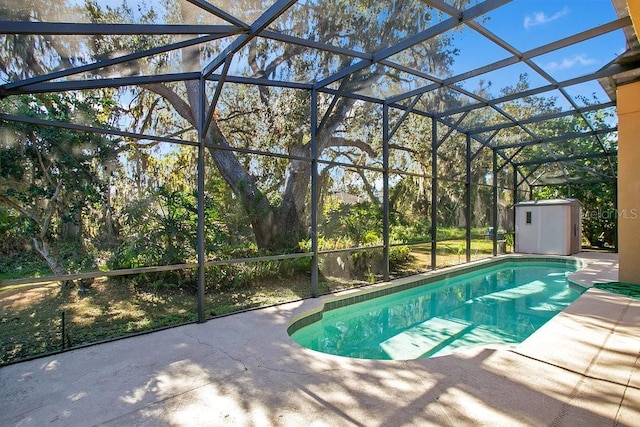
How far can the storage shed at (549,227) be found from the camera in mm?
10781

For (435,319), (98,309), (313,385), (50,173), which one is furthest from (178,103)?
(435,319)

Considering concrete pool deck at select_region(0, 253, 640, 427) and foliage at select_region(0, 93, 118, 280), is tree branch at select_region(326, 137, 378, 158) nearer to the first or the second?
foliage at select_region(0, 93, 118, 280)

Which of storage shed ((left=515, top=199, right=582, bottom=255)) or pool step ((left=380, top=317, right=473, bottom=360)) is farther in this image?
storage shed ((left=515, top=199, right=582, bottom=255))

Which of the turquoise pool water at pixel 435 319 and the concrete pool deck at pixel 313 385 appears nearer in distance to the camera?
the concrete pool deck at pixel 313 385

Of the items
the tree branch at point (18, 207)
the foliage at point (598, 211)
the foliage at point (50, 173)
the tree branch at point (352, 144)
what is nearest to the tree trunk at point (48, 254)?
the foliage at point (50, 173)

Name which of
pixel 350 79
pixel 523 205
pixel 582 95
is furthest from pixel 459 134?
pixel 350 79

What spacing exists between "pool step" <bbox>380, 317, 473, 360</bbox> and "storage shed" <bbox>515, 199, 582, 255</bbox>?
25.1ft

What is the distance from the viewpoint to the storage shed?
10781 mm

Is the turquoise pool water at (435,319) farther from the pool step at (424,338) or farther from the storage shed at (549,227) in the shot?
the storage shed at (549,227)

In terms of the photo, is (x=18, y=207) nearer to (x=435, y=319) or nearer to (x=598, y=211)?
(x=435, y=319)

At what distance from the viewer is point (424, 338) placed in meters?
4.73

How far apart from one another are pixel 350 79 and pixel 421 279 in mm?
4130

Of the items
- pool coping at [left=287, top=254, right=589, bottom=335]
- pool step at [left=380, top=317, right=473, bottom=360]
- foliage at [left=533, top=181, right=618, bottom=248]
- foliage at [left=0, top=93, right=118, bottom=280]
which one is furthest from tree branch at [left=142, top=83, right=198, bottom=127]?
foliage at [left=533, top=181, right=618, bottom=248]

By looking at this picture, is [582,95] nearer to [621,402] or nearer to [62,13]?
[621,402]
